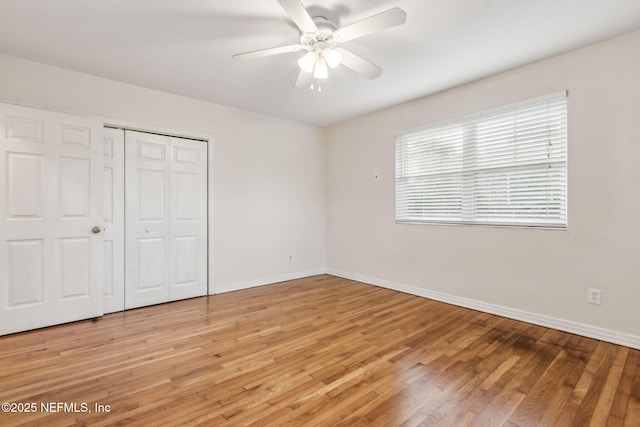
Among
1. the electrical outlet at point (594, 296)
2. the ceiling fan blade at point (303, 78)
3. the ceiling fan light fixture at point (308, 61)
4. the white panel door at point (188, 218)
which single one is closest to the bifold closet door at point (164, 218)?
the white panel door at point (188, 218)

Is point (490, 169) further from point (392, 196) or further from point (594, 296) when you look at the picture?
point (594, 296)

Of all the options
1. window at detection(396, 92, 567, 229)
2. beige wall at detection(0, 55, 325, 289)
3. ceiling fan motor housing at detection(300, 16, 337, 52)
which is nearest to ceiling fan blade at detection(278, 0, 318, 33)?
ceiling fan motor housing at detection(300, 16, 337, 52)

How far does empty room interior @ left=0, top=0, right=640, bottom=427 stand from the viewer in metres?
1.94

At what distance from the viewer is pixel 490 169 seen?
333 centimetres

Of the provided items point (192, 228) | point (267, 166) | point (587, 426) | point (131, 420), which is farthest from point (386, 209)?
point (131, 420)

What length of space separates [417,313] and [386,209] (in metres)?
1.62

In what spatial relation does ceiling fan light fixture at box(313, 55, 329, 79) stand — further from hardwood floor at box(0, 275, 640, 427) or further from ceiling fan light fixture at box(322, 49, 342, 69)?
hardwood floor at box(0, 275, 640, 427)

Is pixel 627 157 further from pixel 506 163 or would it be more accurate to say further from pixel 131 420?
pixel 131 420

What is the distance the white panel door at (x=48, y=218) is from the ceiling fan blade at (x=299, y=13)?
2549 millimetres

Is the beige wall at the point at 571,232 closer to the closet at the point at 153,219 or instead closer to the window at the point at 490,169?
the window at the point at 490,169

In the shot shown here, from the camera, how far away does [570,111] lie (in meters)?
2.79

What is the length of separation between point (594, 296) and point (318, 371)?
2.53 meters

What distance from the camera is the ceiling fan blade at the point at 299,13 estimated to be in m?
1.76

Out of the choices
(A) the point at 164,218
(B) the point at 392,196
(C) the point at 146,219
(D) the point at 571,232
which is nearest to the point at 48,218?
(C) the point at 146,219
